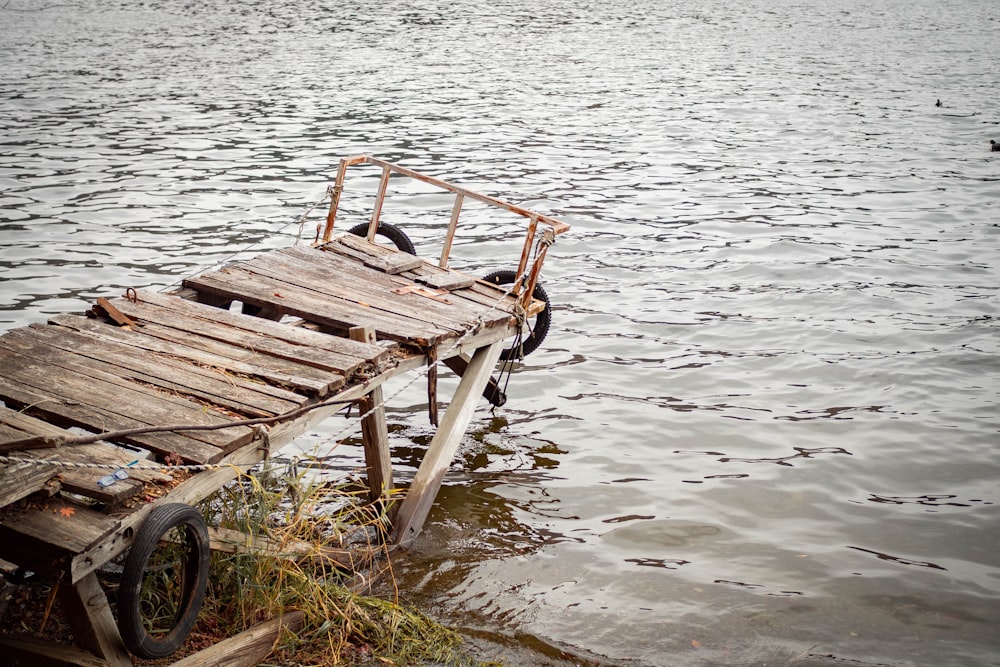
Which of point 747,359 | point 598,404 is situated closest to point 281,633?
point 598,404

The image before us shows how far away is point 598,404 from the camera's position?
9789mm

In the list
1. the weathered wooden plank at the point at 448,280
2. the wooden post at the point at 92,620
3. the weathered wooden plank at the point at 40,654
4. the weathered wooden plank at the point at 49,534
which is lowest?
the weathered wooden plank at the point at 40,654

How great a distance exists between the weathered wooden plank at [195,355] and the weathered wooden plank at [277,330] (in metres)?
0.35

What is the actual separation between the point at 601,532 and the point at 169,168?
1251 cm

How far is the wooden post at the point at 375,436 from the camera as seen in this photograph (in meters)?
6.77

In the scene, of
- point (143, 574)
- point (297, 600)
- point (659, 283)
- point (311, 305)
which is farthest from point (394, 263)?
point (659, 283)

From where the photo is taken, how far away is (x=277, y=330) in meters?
6.88

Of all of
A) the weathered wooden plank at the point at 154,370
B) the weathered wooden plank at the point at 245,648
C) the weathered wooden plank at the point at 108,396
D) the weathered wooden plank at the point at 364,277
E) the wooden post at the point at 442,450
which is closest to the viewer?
the weathered wooden plank at the point at 245,648

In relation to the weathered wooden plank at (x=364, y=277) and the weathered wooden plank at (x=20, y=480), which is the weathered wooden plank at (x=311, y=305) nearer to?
the weathered wooden plank at (x=364, y=277)

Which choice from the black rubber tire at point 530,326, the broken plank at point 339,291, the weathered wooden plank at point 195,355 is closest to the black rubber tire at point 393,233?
the black rubber tire at point 530,326

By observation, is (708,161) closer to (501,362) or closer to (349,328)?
(501,362)

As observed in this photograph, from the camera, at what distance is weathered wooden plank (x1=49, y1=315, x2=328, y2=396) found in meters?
5.98

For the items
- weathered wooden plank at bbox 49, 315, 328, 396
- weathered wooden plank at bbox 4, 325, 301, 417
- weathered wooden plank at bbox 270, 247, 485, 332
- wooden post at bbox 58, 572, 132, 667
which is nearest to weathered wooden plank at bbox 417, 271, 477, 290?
weathered wooden plank at bbox 270, 247, 485, 332

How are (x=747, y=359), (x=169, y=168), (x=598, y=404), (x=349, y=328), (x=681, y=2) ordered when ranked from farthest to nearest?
(x=681, y=2) < (x=169, y=168) < (x=747, y=359) < (x=598, y=404) < (x=349, y=328)
